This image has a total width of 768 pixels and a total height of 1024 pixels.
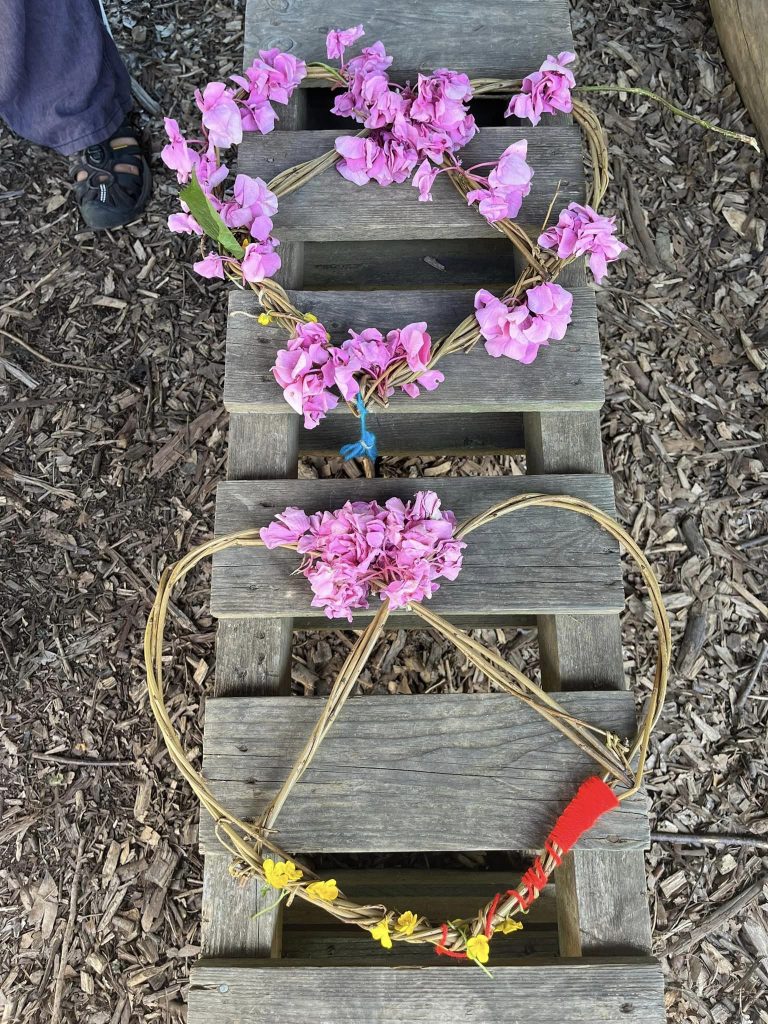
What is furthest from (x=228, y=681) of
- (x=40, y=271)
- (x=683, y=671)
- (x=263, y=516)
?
(x=40, y=271)

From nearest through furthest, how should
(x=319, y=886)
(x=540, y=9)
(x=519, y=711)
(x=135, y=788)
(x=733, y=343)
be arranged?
(x=319, y=886) → (x=519, y=711) → (x=540, y=9) → (x=135, y=788) → (x=733, y=343)

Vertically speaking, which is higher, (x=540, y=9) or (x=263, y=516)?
(x=540, y=9)

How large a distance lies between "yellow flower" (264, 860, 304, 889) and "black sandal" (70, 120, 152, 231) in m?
1.50

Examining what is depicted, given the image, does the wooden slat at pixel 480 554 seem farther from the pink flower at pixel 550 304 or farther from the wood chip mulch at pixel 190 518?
the wood chip mulch at pixel 190 518

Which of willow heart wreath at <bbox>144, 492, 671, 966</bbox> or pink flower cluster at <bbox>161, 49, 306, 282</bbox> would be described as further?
pink flower cluster at <bbox>161, 49, 306, 282</bbox>

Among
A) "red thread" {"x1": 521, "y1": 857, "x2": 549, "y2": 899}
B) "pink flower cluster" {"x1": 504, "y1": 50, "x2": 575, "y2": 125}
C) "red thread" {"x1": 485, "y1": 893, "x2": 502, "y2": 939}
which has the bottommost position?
"red thread" {"x1": 485, "y1": 893, "x2": 502, "y2": 939}

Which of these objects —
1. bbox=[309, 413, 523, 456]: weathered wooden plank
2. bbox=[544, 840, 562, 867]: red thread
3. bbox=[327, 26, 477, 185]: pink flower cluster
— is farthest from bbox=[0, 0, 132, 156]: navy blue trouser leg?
bbox=[544, 840, 562, 867]: red thread

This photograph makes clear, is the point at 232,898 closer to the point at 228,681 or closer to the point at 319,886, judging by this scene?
the point at 319,886

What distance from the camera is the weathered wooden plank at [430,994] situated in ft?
3.32

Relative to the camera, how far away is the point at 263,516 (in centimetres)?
115

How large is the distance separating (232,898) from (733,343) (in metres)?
1.54

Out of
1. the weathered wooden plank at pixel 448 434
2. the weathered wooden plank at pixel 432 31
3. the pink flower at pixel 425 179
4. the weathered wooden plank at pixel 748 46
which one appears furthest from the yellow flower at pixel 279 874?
the weathered wooden plank at pixel 748 46

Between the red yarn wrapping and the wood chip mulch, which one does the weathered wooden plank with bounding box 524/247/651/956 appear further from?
the wood chip mulch

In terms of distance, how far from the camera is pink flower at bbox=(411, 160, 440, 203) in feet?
3.99
